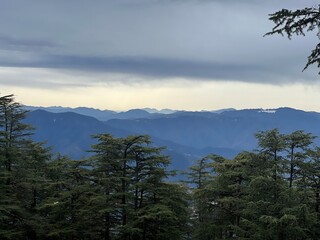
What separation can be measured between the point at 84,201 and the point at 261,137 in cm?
1267

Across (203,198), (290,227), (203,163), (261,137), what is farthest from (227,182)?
(203,163)

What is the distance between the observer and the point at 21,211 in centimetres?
2412

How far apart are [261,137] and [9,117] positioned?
1757cm

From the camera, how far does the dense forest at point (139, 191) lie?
23.6 metres

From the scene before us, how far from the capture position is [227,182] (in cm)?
2848

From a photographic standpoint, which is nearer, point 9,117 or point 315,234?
point 315,234

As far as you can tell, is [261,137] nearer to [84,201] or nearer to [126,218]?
[126,218]

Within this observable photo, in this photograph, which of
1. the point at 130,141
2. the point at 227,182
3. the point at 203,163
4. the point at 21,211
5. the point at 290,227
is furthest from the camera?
the point at 203,163

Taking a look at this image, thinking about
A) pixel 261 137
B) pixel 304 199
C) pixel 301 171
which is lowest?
pixel 304 199

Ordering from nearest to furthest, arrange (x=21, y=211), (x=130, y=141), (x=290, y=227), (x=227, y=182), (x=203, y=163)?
(x=290, y=227), (x=21, y=211), (x=130, y=141), (x=227, y=182), (x=203, y=163)

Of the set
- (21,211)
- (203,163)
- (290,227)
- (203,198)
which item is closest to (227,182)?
(203,198)

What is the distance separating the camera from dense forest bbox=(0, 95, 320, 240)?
23.6 meters

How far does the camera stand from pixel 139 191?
87.3ft

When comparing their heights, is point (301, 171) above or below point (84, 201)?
above
